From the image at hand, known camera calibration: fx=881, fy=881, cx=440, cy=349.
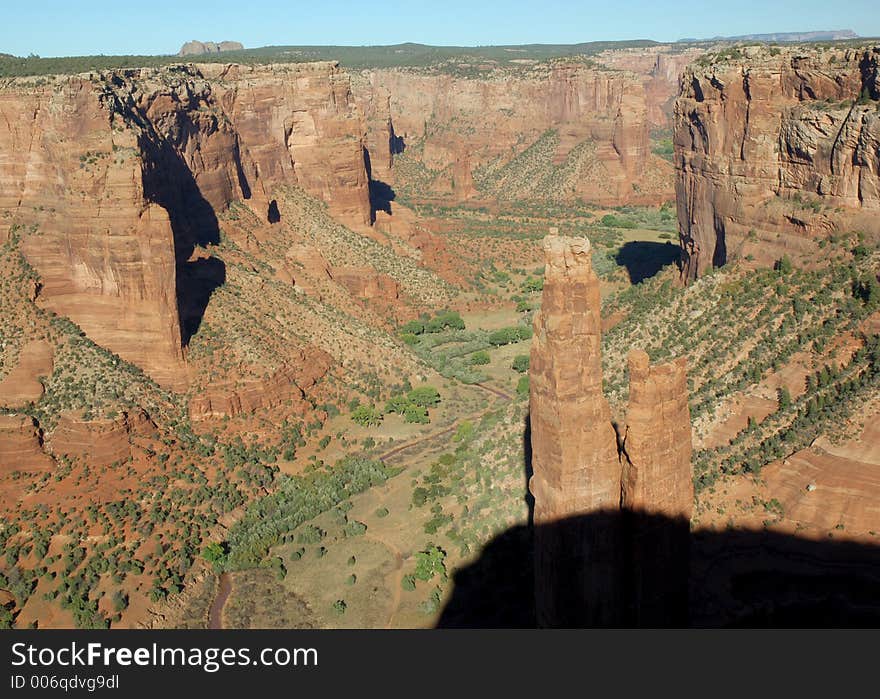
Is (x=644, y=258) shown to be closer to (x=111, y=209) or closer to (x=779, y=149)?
(x=779, y=149)

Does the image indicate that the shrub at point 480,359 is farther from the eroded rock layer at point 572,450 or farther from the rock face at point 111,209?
the eroded rock layer at point 572,450

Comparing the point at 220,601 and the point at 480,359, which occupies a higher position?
the point at 480,359

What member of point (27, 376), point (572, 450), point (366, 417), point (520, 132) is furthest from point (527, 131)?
point (572, 450)

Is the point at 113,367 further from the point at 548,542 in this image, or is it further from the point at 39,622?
the point at 548,542

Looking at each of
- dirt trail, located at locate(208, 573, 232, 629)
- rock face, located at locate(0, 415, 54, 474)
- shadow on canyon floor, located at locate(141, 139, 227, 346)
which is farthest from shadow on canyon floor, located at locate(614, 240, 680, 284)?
rock face, located at locate(0, 415, 54, 474)

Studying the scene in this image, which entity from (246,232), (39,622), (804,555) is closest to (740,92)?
(804,555)
